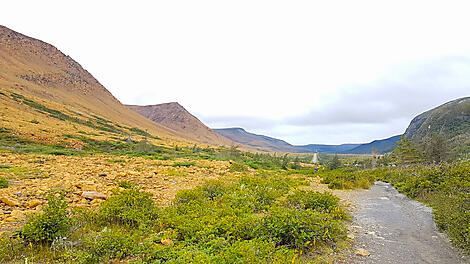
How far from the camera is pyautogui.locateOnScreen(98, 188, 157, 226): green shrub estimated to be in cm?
493

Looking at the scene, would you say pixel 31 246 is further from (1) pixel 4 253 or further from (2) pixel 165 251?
(2) pixel 165 251

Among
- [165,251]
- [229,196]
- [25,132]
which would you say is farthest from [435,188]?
[25,132]

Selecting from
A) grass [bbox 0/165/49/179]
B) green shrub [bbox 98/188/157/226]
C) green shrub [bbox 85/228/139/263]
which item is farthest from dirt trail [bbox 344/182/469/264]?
grass [bbox 0/165/49/179]

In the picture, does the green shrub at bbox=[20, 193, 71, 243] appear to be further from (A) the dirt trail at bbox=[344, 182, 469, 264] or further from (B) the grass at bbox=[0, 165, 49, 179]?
(B) the grass at bbox=[0, 165, 49, 179]

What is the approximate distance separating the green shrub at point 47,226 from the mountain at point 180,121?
4705 inches

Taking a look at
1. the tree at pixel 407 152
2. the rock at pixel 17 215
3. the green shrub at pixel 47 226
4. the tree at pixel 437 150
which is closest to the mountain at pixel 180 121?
the tree at pixel 437 150

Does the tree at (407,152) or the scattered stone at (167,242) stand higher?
the tree at (407,152)

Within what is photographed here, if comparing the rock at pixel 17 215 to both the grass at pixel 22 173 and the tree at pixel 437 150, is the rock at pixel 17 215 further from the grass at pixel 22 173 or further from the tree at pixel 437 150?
the tree at pixel 437 150

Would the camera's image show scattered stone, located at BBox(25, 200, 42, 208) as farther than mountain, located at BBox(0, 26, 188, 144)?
No

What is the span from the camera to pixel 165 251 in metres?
3.75

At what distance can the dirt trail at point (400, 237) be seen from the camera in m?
4.21

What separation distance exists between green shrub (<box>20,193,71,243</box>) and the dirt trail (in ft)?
16.4

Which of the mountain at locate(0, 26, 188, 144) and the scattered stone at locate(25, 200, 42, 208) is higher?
the mountain at locate(0, 26, 188, 144)

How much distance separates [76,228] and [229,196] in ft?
13.6
